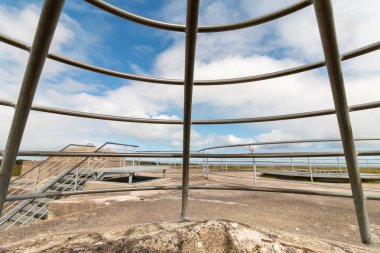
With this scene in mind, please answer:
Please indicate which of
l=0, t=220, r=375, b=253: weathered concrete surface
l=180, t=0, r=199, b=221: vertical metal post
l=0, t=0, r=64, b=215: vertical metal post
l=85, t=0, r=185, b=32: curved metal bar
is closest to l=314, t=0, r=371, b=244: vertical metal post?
l=0, t=220, r=375, b=253: weathered concrete surface

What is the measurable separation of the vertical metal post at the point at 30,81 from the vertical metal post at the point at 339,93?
3.20ft

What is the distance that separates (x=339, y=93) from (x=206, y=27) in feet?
2.58

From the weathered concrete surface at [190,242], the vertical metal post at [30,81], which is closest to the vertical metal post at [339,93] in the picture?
the weathered concrete surface at [190,242]

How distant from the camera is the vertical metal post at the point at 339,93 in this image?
32.1 inches

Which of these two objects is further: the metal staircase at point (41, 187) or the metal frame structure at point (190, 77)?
the metal staircase at point (41, 187)

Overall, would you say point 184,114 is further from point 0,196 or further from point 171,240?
point 0,196

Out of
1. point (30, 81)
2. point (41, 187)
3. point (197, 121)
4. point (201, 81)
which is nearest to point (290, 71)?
point (201, 81)

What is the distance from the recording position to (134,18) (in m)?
1.11

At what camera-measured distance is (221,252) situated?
129 centimetres

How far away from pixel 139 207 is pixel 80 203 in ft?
4.45

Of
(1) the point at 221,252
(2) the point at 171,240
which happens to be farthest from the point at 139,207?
(1) the point at 221,252

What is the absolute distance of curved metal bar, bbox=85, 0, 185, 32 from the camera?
0.99 m

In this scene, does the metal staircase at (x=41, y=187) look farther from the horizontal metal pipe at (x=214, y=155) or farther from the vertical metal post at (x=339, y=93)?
the vertical metal post at (x=339, y=93)

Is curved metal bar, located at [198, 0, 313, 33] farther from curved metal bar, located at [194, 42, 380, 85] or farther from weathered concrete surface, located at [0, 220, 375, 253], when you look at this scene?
weathered concrete surface, located at [0, 220, 375, 253]
